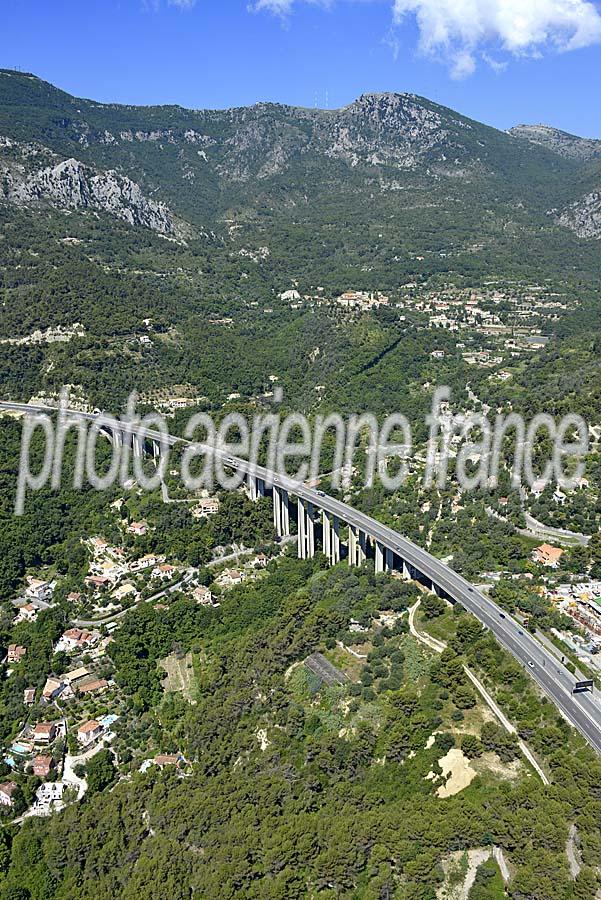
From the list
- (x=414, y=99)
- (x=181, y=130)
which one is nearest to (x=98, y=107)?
(x=181, y=130)

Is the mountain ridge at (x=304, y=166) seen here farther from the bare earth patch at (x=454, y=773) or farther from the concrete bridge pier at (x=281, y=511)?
the bare earth patch at (x=454, y=773)

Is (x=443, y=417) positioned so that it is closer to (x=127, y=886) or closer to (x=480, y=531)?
(x=480, y=531)

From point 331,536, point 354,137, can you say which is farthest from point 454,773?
point 354,137

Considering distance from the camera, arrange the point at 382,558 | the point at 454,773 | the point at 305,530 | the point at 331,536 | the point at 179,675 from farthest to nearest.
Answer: the point at 305,530 < the point at 331,536 < the point at 382,558 < the point at 179,675 < the point at 454,773

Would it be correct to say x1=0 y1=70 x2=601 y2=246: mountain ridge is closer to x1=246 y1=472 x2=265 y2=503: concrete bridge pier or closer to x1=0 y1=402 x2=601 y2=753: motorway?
x1=246 y1=472 x2=265 y2=503: concrete bridge pier

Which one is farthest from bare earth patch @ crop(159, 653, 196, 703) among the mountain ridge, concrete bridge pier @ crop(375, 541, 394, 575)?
the mountain ridge

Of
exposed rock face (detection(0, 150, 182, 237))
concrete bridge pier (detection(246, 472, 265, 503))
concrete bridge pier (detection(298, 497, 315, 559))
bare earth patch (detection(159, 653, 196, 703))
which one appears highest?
exposed rock face (detection(0, 150, 182, 237))

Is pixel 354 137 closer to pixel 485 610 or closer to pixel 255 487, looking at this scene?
pixel 255 487
